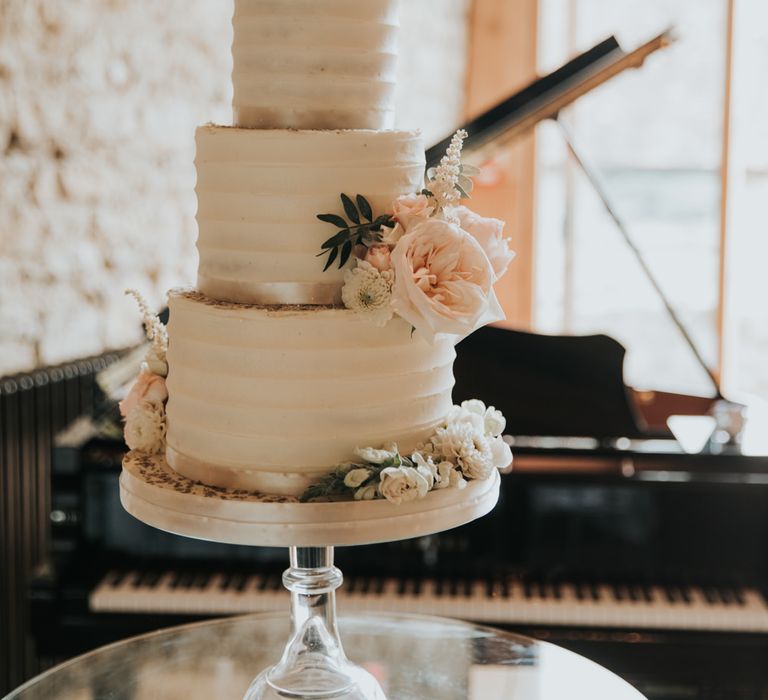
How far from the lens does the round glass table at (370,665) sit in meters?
2.17

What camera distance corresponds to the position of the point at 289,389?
163cm

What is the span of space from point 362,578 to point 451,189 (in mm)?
1792

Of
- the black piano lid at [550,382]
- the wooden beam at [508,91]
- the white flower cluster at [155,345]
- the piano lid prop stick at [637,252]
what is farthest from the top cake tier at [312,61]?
the wooden beam at [508,91]

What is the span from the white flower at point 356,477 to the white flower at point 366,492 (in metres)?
0.01

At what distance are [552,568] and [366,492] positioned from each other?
1.71m

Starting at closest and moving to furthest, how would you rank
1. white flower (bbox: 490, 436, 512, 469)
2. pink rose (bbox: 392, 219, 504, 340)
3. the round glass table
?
pink rose (bbox: 392, 219, 504, 340) < white flower (bbox: 490, 436, 512, 469) < the round glass table

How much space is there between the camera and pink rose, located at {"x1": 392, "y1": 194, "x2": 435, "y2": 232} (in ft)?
5.39

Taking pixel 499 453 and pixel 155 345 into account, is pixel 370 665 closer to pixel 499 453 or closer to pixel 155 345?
pixel 499 453

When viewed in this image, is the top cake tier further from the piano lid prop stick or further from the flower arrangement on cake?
the piano lid prop stick

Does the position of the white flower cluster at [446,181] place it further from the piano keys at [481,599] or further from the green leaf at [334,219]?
the piano keys at [481,599]

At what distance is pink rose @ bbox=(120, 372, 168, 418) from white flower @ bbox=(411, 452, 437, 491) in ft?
1.47

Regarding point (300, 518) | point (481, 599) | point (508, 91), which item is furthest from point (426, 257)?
point (508, 91)

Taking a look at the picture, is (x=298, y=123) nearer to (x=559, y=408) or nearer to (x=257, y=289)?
(x=257, y=289)

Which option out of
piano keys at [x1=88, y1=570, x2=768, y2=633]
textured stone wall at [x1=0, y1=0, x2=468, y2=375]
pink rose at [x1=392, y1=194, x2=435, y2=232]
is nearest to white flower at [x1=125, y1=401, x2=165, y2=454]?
pink rose at [x1=392, y1=194, x2=435, y2=232]
